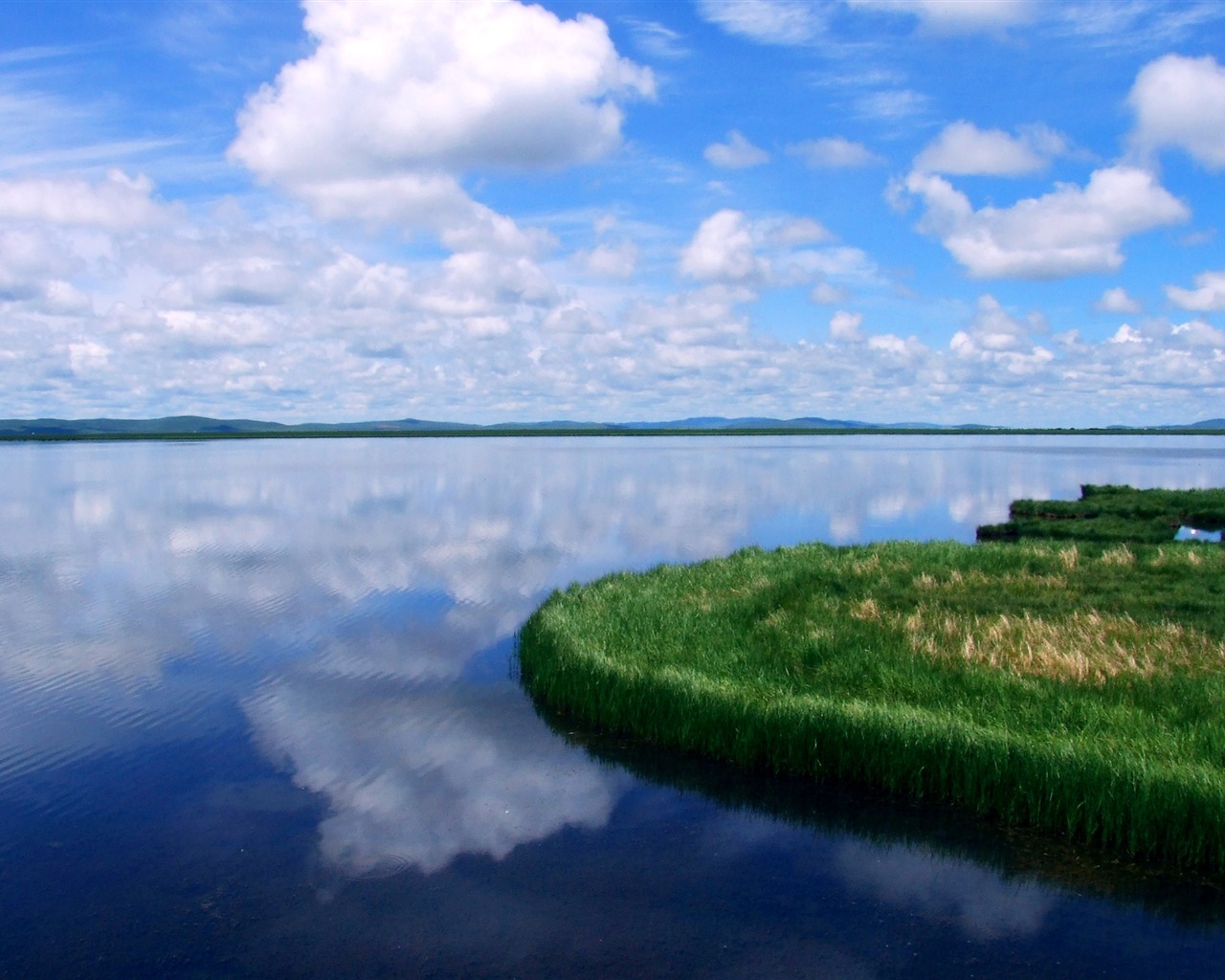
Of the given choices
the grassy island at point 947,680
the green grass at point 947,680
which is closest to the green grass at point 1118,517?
the grassy island at point 947,680

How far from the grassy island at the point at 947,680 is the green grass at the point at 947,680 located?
0.13 ft

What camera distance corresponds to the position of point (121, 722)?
19.7 m

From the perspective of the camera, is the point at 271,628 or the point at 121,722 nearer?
the point at 121,722

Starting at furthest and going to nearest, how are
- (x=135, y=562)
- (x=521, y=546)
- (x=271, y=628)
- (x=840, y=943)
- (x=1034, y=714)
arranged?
(x=521, y=546)
(x=135, y=562)
(x=271, y=628)
(x=1034, y=714)
(x=840, y=943)

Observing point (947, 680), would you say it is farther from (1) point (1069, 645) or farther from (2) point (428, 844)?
(2) point (428, 844)

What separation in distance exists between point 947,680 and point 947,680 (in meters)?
0.02

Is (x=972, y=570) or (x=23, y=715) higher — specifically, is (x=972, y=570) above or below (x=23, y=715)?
above

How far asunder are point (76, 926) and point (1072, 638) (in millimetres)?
19549

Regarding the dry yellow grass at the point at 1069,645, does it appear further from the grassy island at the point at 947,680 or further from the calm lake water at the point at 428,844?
the calm lake water at the point at 428,844

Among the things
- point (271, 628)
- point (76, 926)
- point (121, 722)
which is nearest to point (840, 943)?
point (76, 926)

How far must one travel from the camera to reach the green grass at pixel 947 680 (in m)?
14.2

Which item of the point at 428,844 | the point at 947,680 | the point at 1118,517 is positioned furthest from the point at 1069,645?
the point at 1118,517

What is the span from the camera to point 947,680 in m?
18.3

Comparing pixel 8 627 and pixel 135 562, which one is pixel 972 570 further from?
pixel 135 562
